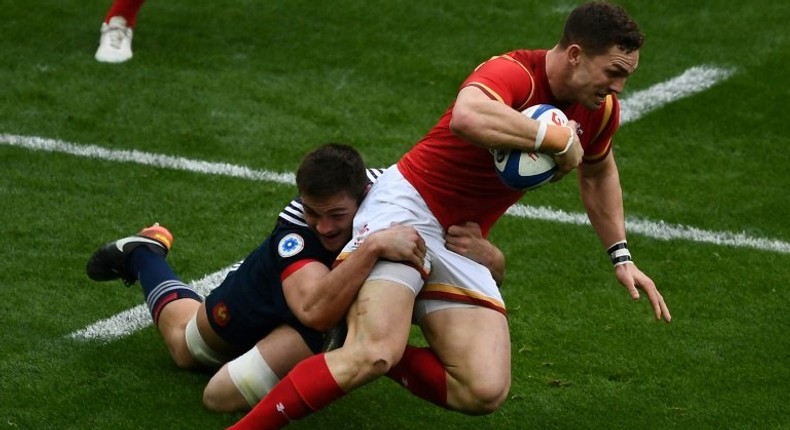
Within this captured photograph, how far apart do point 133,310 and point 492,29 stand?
450 centimetres

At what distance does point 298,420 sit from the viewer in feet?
17.1

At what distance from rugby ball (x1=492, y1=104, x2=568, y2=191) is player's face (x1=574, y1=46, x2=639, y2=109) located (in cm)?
19

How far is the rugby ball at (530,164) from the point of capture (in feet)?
16.0

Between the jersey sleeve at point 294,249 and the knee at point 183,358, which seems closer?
the jersey sleeve at point 294,249

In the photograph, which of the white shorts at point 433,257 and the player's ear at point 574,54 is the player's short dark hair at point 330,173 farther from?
the player's ear at point 574,54

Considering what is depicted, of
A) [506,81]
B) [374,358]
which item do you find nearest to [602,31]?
[506,81]

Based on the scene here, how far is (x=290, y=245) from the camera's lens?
17.3 ft

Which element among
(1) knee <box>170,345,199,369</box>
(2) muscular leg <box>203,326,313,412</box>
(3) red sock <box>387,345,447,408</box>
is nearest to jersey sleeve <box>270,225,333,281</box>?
(2) muscular leg <box>203,326,313,412</box>

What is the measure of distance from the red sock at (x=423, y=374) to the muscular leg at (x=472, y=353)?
0.02 metres

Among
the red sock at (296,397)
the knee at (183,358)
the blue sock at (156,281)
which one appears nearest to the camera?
the red sock at (296,397)

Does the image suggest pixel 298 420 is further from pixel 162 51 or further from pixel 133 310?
pixel 162 51

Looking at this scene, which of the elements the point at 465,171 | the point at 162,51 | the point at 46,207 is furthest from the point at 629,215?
the point at 162,51

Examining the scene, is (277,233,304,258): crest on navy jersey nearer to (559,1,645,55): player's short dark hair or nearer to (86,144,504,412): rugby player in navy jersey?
(86,144,504,412): rugby player in navy jersey

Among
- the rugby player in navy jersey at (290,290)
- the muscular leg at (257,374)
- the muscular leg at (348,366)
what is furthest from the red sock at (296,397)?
the muscular leg at (257,374)
